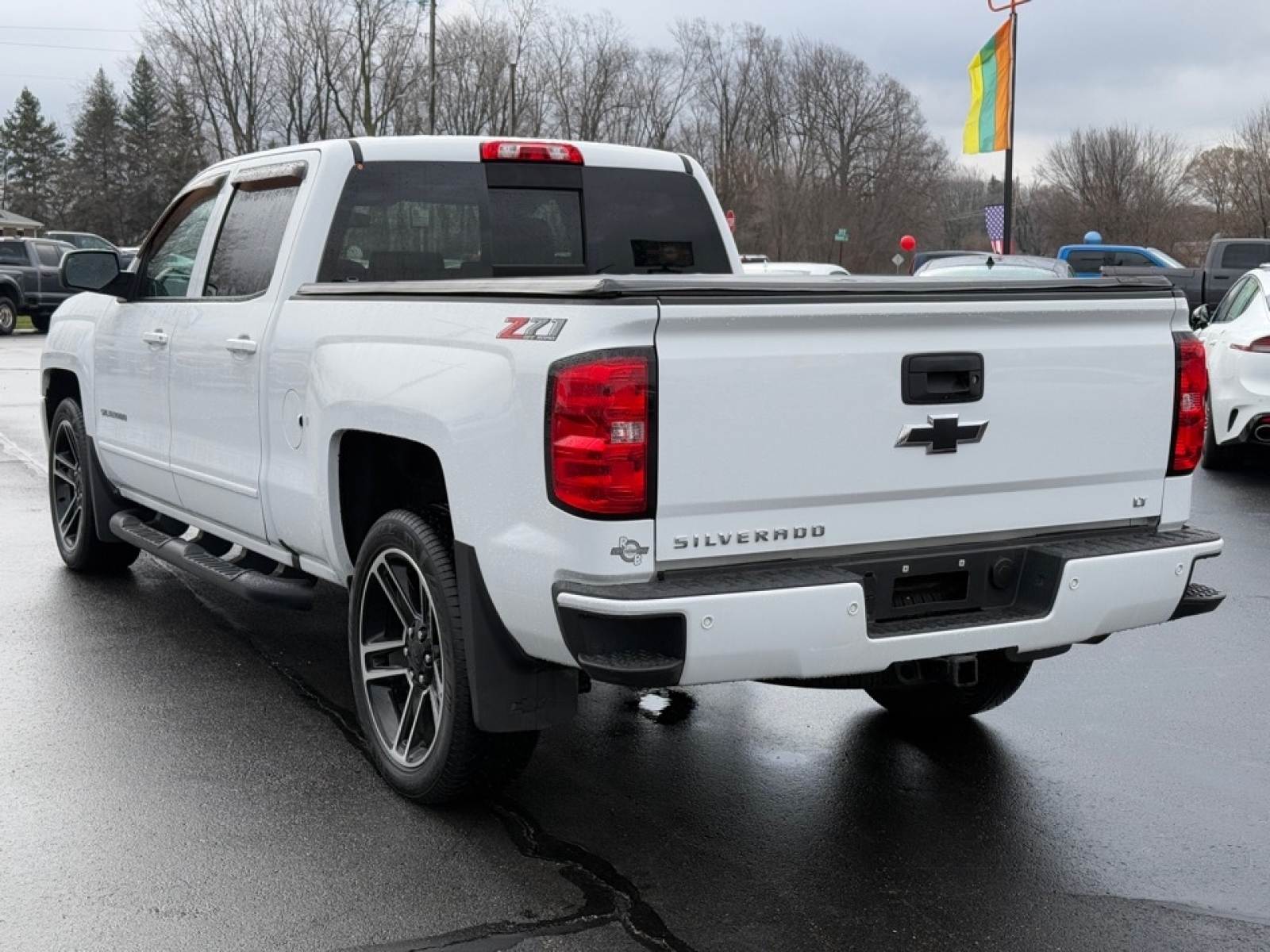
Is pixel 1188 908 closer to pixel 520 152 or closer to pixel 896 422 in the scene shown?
pixel 896 422

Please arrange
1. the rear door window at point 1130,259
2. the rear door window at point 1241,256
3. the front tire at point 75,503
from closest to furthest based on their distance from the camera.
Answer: the front tire at point 75,503 → the rear door window at point 1241,256 → the rear door window at point 1130,259

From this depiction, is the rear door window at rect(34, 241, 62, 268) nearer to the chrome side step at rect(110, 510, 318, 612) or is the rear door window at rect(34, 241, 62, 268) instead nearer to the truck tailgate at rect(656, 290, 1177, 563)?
the chrome side step at rect(110, 510, 318, 612)

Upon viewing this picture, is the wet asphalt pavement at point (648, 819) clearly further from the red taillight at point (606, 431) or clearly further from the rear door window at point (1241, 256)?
the rear door window at point (1241, 256)

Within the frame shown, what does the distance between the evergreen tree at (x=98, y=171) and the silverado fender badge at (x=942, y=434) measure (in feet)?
304

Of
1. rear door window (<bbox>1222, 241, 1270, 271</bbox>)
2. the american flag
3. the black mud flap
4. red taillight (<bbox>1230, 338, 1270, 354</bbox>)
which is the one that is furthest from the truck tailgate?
the american flag

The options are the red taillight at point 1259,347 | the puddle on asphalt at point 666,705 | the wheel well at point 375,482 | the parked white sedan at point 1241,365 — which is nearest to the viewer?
the wheel well at point 375,482

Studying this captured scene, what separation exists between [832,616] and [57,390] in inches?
220

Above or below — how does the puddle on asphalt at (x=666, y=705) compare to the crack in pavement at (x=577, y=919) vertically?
below

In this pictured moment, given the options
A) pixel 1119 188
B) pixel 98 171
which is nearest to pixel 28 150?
pixel 98 171

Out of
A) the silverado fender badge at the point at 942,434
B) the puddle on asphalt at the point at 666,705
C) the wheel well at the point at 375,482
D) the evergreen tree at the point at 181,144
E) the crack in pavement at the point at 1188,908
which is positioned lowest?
the puddle on asphalt at the point at 666,705

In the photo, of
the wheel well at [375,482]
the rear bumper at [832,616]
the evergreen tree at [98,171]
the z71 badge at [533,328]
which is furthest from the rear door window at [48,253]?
the evergreen tree at [98,171]

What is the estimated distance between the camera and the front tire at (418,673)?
4.13 meters

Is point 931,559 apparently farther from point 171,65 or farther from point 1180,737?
point 171,65

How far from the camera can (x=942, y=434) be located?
3.89 meters
